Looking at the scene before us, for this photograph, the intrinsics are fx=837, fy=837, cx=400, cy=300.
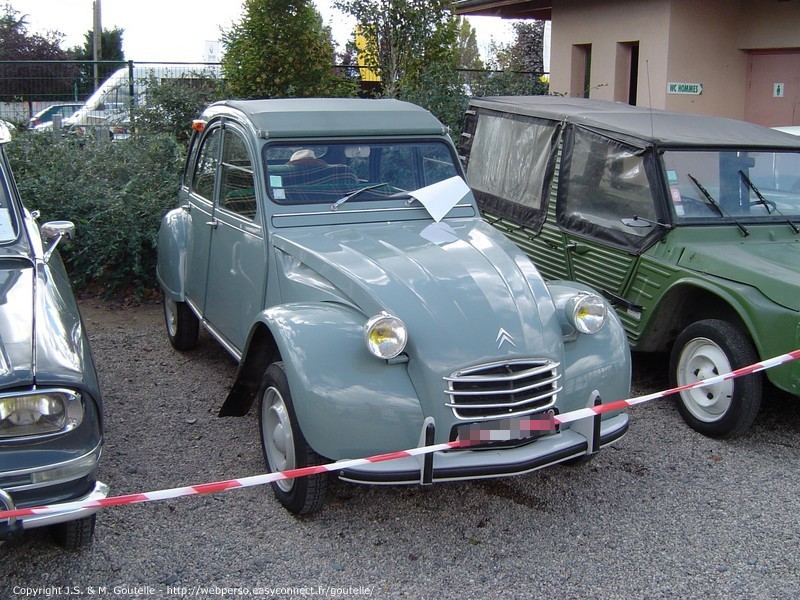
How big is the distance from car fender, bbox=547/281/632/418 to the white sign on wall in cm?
805

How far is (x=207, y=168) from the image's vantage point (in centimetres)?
553

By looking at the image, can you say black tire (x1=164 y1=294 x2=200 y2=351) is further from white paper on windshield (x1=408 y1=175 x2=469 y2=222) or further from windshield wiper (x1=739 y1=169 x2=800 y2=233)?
windshield wiper (x1=739 y1=169 x2=800 y2=233)

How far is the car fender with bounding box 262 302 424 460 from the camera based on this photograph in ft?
11.4

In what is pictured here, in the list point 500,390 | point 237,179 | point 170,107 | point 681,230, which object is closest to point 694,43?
point 170,107

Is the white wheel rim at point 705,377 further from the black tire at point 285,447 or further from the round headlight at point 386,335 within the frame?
the black tire at point 285,447

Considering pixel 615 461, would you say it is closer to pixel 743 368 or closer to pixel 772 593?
pixel 743 368

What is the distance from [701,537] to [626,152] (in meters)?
2.60

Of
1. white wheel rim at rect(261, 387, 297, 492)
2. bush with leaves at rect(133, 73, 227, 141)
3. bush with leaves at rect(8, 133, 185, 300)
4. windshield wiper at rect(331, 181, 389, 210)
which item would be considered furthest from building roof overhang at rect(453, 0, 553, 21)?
white wheel rim at rect(261, 387, 297, 492)

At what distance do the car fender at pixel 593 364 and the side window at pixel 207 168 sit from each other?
248 cm

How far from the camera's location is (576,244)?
5.73 meters

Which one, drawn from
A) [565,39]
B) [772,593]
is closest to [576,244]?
[772,593]

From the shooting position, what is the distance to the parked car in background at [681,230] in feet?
15.2

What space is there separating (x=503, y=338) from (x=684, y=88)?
8852mm

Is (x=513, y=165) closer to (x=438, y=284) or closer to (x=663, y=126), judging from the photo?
(x=663, y=126)
